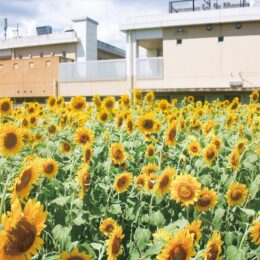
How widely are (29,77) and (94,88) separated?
5639mm

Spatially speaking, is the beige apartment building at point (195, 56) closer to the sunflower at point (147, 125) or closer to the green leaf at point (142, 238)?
the sunflower at point (147, 125)

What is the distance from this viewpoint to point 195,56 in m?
21.3

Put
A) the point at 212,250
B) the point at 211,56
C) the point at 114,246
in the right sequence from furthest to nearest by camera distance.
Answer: the point at 211,56 → the point at 114,246 → the point at 212,250

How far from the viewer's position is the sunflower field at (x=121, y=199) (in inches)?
56.4

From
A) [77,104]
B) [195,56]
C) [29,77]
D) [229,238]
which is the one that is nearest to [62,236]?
[229,238]

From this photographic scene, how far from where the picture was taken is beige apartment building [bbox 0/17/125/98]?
26.6 metres

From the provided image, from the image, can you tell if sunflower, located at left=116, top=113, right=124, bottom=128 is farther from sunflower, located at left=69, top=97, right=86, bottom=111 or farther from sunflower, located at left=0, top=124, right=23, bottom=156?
sunflower, located at left=0, top=124, right=23, bottom=156

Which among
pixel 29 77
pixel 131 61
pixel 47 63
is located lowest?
pixel 29 77

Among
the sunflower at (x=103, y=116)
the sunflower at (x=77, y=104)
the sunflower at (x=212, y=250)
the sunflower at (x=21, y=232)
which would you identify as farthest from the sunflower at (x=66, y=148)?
the sunflower at (x=21, y=232)

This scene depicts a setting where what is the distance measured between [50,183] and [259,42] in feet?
62.5

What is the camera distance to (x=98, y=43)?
29.5 metres

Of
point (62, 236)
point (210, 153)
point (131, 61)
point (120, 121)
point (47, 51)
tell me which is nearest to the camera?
point (62, 236)

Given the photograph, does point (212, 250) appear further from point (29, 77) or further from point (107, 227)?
point (29, 77)

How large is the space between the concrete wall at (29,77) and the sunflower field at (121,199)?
2267 cm
